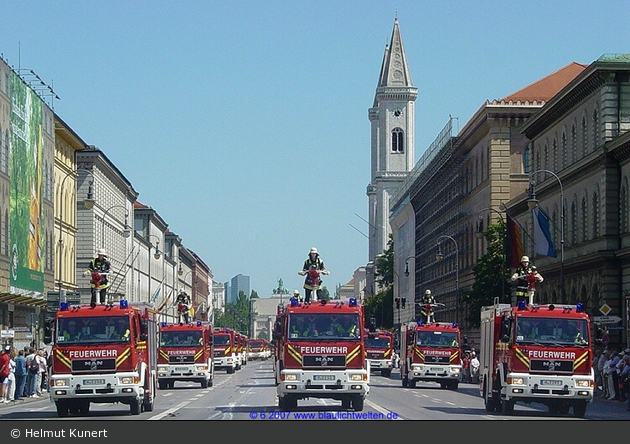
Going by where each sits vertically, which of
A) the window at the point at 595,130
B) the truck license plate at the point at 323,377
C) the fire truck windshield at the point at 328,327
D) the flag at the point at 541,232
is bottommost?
the truck license plate at the point at 323,377

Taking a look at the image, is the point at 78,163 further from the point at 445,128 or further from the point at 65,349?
the point at 65,349

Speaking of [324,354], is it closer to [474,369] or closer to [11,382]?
[11,382]

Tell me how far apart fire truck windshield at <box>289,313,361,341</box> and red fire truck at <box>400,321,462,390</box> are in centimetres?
2414

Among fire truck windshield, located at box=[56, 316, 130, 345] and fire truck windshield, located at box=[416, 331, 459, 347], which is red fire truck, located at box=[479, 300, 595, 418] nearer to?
fire truck windshield, located at box=[56, 316, 130, 345]

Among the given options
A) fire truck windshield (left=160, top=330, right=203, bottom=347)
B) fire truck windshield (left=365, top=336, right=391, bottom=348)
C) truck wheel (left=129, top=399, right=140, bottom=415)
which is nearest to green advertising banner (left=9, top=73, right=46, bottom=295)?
fire truck windshield (left=160, top=330, right=203, bottom=347)

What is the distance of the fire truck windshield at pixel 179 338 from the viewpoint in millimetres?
52844

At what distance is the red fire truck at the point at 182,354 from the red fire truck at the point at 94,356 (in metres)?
21.3

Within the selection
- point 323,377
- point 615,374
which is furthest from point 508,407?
point 615,374

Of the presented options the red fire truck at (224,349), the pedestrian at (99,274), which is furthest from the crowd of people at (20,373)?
the red fire truck at (224,349)

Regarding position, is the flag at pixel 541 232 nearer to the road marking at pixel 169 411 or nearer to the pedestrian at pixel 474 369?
the pedestrian at pixel 474 369

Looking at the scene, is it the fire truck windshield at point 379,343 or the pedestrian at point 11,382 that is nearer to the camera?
the pedestrian at point 11,382

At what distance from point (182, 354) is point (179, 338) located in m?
0.64

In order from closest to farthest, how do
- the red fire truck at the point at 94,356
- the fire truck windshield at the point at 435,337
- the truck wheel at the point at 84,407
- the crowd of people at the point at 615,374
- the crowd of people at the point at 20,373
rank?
the red fire truck at the point at 94,356 → the truck wheel at the point at 84,407 → the crowd of people at the point at 20,373 → the crowd of people at the point at 615,374 → the fire truck windshield at the point at 435,337
